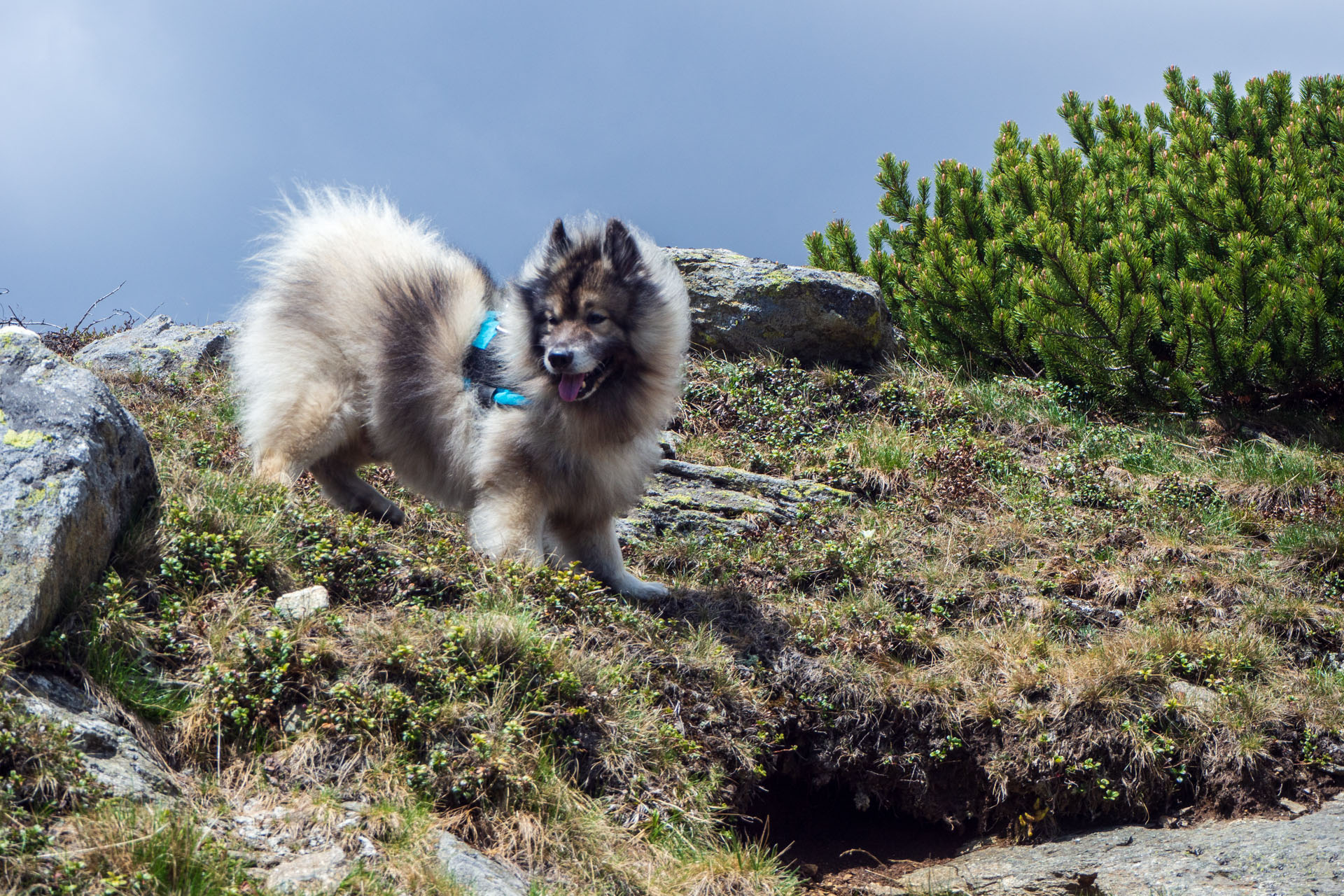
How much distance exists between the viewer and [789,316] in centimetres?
871

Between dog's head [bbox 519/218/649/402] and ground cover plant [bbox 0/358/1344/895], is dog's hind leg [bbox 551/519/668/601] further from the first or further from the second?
dog's head [bbox 519/218/649/402]

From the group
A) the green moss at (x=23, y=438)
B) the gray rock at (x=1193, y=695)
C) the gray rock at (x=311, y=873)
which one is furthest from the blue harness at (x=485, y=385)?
the gray rock at (x=1193, y=695)

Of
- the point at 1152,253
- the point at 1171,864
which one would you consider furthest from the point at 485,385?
the point at 1152,253

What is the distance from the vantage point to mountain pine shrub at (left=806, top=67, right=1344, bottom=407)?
763 centimetres

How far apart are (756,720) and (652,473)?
1529 millimetres

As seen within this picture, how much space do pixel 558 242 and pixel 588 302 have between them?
39 cm

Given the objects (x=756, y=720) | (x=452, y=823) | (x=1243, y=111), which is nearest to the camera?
(x=452, y=823)

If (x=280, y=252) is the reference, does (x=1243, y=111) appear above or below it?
above

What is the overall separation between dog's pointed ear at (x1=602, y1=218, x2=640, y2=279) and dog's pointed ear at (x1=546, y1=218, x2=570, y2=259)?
0.66 feet

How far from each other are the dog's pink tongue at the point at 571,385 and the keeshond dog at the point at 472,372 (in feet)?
0.03

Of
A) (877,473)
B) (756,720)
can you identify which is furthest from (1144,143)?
(756,720)

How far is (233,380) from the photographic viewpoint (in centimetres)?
608

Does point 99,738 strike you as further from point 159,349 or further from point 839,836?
point 159,349

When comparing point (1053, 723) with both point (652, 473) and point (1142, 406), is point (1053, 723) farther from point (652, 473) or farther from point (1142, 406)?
point (1142, 406)
